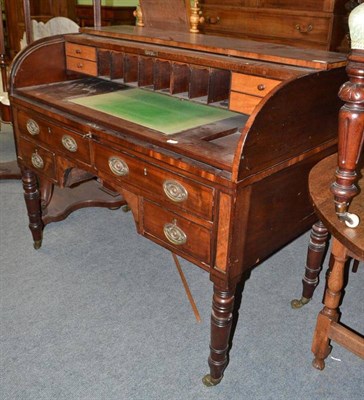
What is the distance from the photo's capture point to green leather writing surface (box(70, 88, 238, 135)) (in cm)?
170

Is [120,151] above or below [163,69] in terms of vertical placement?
below

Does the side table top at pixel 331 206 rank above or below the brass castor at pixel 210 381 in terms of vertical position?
above

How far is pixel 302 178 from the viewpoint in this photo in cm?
166

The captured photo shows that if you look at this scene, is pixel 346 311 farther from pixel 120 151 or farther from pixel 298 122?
pixel 120 151

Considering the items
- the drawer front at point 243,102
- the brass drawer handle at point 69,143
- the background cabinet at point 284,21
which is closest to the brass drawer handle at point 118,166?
the brass drawer handle at point 69,143

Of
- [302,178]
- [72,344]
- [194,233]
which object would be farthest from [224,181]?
[72,344]

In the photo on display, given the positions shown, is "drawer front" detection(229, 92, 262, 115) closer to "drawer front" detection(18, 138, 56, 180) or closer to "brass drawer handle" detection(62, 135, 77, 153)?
"brass drawer handle" detection(62, 135, 77, 153)

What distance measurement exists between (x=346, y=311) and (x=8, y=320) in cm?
160

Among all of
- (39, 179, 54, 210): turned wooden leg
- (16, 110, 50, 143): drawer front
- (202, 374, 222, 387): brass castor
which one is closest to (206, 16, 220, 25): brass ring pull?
(39, 179, 54, 210): turned wooden leg

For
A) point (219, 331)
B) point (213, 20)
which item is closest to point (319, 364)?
point (219, 331)

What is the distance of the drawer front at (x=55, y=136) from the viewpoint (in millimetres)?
1911

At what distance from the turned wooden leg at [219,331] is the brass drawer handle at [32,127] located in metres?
1.15

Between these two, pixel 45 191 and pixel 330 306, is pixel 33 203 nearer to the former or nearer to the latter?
pixel 45 191

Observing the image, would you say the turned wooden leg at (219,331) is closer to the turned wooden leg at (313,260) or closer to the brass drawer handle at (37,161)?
the turned wooden leg at (313,260)
